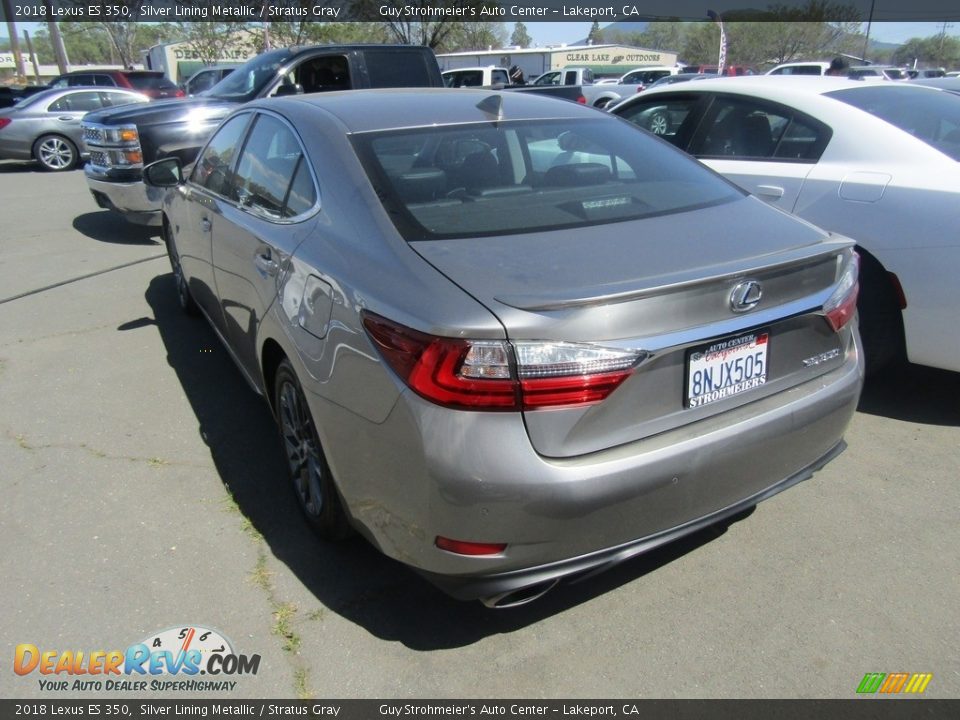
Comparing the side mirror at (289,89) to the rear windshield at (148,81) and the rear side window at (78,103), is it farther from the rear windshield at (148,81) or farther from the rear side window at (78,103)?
the rear windshield at (148,81)

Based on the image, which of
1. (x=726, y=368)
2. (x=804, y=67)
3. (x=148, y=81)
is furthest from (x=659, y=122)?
(x=804, y=67)

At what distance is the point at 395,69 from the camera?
9.11 metres

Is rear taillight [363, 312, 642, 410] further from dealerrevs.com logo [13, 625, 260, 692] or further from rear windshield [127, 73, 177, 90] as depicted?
rear windshield [127, 73, 177, 90]

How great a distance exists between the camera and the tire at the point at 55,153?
14383 mm

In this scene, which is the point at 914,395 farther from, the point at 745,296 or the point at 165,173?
the point at 165,173

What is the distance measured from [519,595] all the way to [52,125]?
15.3m

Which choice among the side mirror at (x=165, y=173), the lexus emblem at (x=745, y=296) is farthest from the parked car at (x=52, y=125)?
the lexus emblem at (x=745, y=296)

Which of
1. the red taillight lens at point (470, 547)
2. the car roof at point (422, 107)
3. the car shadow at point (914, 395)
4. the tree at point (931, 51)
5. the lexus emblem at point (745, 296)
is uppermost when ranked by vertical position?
the car roof at point (422, 107)

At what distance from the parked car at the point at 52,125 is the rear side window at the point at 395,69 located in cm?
697

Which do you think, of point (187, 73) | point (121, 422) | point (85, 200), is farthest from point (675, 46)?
point (121, 422)

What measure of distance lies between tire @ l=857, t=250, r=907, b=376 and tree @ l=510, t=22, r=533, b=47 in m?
101

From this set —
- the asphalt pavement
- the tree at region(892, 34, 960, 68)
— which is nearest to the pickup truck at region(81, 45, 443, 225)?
the asphalt pavement

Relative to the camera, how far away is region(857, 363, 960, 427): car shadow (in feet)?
13.3

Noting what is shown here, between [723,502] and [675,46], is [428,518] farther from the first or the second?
[675,46]
